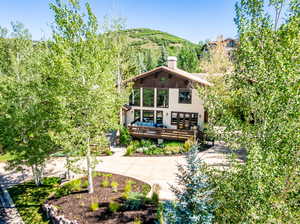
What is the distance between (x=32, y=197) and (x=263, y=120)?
12680 millimetres

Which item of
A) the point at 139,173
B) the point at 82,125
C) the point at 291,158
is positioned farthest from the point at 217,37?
the point at 291,158

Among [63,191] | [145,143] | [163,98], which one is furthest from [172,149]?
[63,191]

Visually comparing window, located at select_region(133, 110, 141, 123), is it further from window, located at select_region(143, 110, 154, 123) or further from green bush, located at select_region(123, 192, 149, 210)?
green bush, located at select_region(123, 192, 149, 210)

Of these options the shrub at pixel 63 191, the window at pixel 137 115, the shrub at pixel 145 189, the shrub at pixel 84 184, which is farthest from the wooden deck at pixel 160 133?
the shrub at pixel 63 191

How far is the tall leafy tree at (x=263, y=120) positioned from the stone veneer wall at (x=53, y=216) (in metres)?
6.78

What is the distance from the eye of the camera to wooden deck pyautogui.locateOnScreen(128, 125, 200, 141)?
18.8 metres

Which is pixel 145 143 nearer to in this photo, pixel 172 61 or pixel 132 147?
pixel 132 147

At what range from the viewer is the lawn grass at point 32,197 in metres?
10.2

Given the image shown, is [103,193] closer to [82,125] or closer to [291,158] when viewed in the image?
[82,125]

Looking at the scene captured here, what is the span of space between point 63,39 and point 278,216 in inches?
409

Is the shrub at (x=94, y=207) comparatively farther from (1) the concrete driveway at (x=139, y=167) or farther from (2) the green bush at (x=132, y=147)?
(2) the green bush at (x=132, y=147)

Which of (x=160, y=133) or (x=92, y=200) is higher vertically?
(x=160, y=133)

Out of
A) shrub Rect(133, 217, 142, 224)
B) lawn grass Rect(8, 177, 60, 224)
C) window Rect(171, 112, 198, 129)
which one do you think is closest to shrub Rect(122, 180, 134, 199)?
shrub Rect(133, 217, 142, 224)

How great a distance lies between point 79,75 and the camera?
928 centimetres
